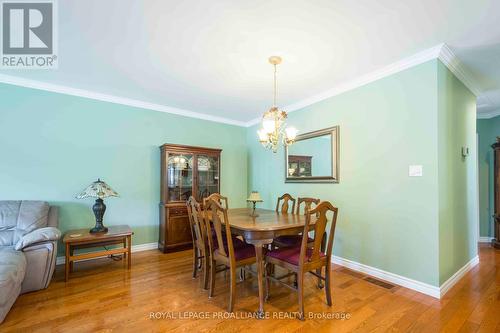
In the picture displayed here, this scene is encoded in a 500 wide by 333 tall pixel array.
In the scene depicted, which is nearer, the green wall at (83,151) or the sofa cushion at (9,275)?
the sofa cushion at (9,275)

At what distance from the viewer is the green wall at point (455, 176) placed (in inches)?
97.5

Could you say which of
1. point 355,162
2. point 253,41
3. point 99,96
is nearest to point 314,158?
point 355,162

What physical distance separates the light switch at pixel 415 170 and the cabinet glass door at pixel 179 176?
3.24 metres

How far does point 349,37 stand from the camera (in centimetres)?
226

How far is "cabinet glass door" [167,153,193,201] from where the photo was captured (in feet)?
13.2

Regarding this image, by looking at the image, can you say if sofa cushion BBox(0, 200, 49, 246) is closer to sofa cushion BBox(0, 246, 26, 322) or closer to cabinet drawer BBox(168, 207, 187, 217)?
sofa cushion BBox(0, 246, 26, 322)

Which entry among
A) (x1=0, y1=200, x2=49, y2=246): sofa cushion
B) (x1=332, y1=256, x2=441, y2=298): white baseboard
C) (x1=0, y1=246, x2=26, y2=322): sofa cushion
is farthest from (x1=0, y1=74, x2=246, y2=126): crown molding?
(x1=332, y1=256, x2=441, y2=298): white baseboard

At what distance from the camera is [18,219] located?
9.14ft

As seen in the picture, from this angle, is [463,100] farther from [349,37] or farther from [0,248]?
[0,248]

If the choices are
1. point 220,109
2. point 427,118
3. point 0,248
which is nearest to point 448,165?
point 427,118

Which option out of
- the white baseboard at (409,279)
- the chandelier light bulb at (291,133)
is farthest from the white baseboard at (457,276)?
the chandelier light bulb at (291,133)

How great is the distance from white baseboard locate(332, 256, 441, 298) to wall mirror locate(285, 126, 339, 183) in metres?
1.11

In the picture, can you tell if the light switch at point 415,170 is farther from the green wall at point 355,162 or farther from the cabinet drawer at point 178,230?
the cabinet drawer at point 178,230

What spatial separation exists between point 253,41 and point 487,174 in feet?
16.8
